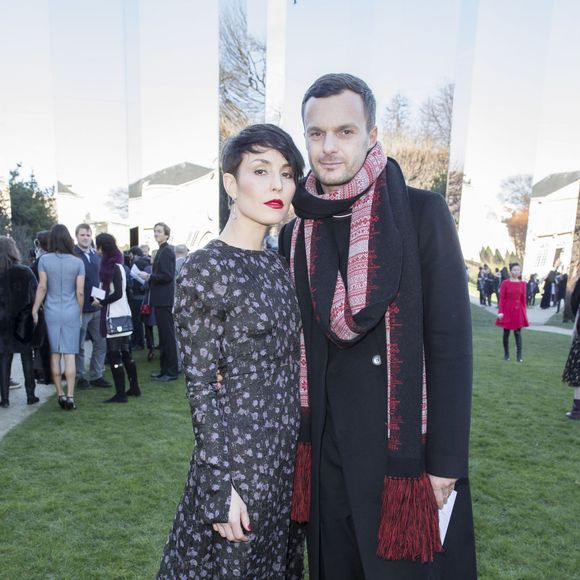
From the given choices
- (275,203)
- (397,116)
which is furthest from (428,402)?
(397,116)

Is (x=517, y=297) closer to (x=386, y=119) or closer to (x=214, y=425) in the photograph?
(x=214, y=425)

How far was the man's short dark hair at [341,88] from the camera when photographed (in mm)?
1668

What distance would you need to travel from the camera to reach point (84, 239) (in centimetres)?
620

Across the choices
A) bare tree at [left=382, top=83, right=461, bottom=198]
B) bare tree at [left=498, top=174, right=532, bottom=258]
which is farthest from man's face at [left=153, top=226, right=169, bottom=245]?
bare tree at [left=498, top=174, right=532, bottom=258]

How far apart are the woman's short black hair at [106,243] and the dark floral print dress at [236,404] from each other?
434 centimetres

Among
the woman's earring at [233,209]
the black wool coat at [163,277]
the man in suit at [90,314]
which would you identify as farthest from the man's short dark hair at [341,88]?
the black wool coat at [163,277]

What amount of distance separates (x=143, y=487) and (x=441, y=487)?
2865 millimetres

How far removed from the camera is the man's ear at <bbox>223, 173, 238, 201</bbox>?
1.71 m

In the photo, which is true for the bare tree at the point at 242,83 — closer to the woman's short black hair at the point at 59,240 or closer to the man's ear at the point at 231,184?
the woman's short black hair at the point at 59,240

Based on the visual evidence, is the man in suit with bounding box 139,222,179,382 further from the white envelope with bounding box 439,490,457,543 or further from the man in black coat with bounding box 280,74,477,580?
the white envelope with bounding box 439,490,457,543

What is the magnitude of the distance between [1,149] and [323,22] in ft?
43.1

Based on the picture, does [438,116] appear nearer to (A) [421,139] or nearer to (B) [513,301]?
(A) [421,139]

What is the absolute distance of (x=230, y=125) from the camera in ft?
61.4

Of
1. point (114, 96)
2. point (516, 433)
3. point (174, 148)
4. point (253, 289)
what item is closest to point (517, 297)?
point (516, 433)
